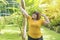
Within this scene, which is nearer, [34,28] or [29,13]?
[34,28]

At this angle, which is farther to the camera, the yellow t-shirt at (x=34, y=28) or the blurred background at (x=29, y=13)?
the blurred background at (x=29, y=13)

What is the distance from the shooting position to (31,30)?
5.29 m

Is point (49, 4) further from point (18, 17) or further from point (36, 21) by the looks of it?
point (36, 21)

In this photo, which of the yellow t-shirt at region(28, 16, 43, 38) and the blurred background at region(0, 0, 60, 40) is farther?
the blurred background at region(0, 0, 60, 40)

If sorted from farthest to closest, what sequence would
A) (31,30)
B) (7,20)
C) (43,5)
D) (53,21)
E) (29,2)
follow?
(53,21), (43,5), (7,20), (29,2), (31,30)

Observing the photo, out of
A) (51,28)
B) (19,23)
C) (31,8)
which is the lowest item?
(51,28)

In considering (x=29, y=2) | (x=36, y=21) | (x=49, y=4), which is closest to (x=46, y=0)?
(x=49, y=4)

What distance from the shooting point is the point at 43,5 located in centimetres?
1512

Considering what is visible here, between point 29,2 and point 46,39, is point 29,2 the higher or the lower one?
the higher one

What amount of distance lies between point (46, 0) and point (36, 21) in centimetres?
880

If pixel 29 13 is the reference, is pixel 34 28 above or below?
above

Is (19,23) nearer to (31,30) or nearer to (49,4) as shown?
(49,4)

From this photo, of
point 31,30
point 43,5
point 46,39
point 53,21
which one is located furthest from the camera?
point 53,21

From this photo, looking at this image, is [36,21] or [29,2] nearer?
[36,21]
